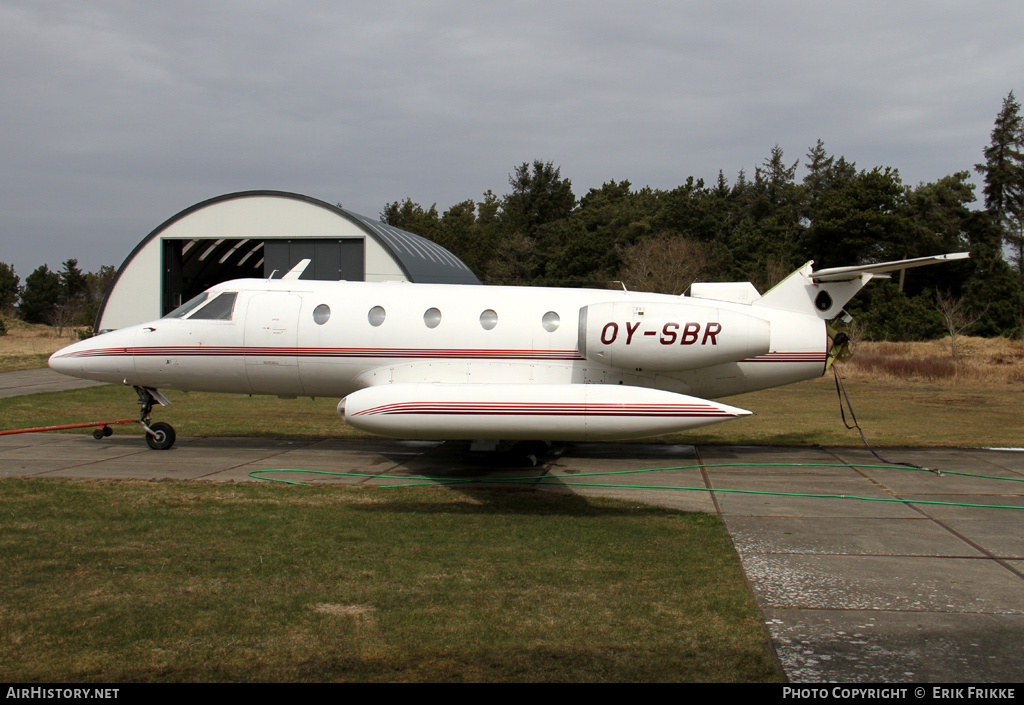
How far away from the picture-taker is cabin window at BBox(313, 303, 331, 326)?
40.6 ft

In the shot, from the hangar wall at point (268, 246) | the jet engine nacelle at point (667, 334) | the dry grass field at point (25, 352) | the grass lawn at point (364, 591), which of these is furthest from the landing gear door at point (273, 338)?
the dry grass field at point (25, 352)

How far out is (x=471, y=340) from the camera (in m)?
12.1

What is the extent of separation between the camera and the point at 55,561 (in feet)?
23.4

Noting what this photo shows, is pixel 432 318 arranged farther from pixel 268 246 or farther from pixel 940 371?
pixel 940 371

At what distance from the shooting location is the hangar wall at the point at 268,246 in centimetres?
3061

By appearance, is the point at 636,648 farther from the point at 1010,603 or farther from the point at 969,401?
the point at 969,401

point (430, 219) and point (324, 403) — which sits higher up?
point (430, 219)

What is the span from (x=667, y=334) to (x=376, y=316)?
14.9 feet

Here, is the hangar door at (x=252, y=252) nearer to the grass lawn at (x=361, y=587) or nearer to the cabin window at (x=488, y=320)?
the cabin window at (x=488, y=320)

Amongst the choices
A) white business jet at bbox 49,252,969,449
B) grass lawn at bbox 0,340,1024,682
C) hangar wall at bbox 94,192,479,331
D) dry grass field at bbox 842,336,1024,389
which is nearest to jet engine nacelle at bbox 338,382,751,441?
white business jet at bbox 49,252,969,449

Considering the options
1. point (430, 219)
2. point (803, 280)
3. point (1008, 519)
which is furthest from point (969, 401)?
point (430, 219)

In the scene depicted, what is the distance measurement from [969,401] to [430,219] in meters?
75.0

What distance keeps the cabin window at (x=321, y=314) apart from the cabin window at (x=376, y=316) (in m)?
0.68

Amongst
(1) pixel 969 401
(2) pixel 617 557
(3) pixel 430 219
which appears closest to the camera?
(2) pixel 617 557
